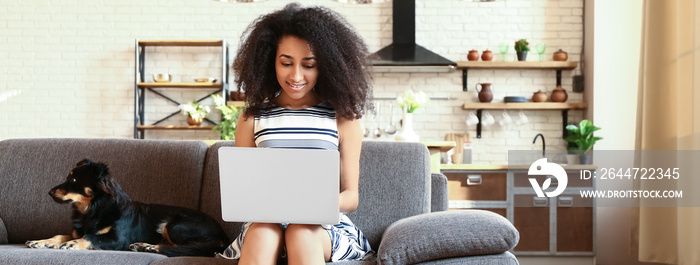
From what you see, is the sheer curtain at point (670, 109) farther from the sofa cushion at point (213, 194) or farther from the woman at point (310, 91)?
the sofa cushion at point (213, 194)

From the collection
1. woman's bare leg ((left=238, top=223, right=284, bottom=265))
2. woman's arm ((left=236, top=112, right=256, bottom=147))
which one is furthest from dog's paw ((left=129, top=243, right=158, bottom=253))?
woman's bare leg ((left=238, top=223, right=284, bottom=265))

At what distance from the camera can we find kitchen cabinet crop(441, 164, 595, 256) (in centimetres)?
488

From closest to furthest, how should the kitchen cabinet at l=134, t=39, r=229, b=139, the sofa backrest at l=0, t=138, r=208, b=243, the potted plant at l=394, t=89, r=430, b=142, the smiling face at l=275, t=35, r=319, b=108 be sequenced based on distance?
the smiling face at l=275, t=35, r=319, b=108 < the sofa backrest at l=0, t=138, r=208, b=243 < the potted plant at l=394, t=89, r=430, b=142 < the kitchen cabinet at l=134, t=39, r=229, b=139

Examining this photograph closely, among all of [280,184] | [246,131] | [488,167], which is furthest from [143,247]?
[488,167]

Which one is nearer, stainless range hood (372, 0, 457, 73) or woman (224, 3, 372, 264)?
woman (224, 3, 372, 264)

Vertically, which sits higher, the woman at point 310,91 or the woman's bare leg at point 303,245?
the woman at point 310,91

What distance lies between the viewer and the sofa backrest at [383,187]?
245cm

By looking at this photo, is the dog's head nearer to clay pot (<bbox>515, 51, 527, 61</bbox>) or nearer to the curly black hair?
the curly black hair

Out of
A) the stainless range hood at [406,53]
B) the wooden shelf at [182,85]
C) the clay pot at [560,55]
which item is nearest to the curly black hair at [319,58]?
the stainless range hood at [406,53]

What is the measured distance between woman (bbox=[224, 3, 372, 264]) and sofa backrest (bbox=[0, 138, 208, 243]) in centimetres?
52

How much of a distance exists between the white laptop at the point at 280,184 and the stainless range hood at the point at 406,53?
12.9 feet

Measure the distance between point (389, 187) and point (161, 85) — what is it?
3.81 meters

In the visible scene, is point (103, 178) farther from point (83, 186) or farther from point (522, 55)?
point (522, 55)

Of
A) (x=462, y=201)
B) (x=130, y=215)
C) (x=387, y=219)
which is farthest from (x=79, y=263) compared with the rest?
(x=462, y=201)
